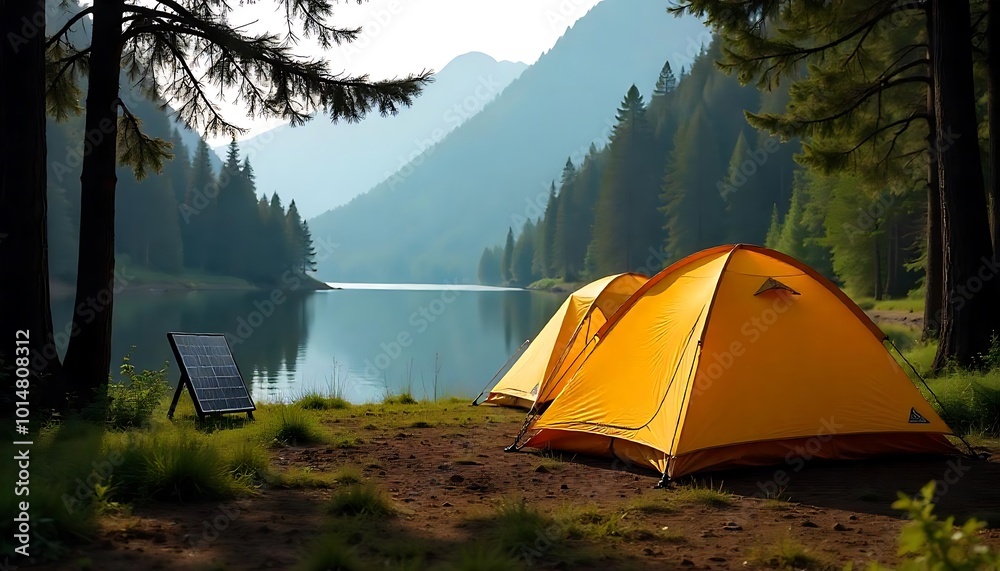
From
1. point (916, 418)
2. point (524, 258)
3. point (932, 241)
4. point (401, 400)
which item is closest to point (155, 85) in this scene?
point (401, 400)

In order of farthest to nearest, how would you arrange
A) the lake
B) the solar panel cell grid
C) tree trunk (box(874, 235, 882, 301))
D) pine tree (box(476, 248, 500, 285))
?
pine tree (box(476, 248, 500, 285)) < tree trunk (box(874, 235, 882, 301)) < the lake < the solar panel cell grid

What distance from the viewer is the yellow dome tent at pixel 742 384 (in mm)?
7113

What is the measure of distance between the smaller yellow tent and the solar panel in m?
4.56

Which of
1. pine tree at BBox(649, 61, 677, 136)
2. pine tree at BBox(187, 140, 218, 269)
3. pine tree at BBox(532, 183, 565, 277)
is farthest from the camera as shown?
pine tree at BBox(532, 183, 565, 277)

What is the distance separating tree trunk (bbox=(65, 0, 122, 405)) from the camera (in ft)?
29.2

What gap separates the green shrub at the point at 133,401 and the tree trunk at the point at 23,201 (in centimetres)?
67

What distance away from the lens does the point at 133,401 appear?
28.4ft

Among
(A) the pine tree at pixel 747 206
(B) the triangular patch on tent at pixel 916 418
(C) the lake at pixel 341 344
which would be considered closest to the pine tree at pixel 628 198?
(A) the pine tree at pixel 747 206

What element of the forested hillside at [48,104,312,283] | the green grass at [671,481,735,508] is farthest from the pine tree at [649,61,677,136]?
the green grass at [671,481,735,508]

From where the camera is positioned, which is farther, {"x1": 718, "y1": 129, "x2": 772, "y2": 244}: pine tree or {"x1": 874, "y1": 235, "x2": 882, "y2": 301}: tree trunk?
{"x1": 718, "y1": 129, "x2": 772, "y2": 244}: pine tree

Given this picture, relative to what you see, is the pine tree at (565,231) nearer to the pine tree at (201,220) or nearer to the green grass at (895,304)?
the pine tree at (201,220)

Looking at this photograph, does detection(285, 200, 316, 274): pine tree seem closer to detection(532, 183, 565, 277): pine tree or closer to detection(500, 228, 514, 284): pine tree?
detection(532, 183, 565, 277): pine tree

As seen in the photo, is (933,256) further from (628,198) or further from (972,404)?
(628,198)

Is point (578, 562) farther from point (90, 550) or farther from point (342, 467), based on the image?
point (342, 467)
